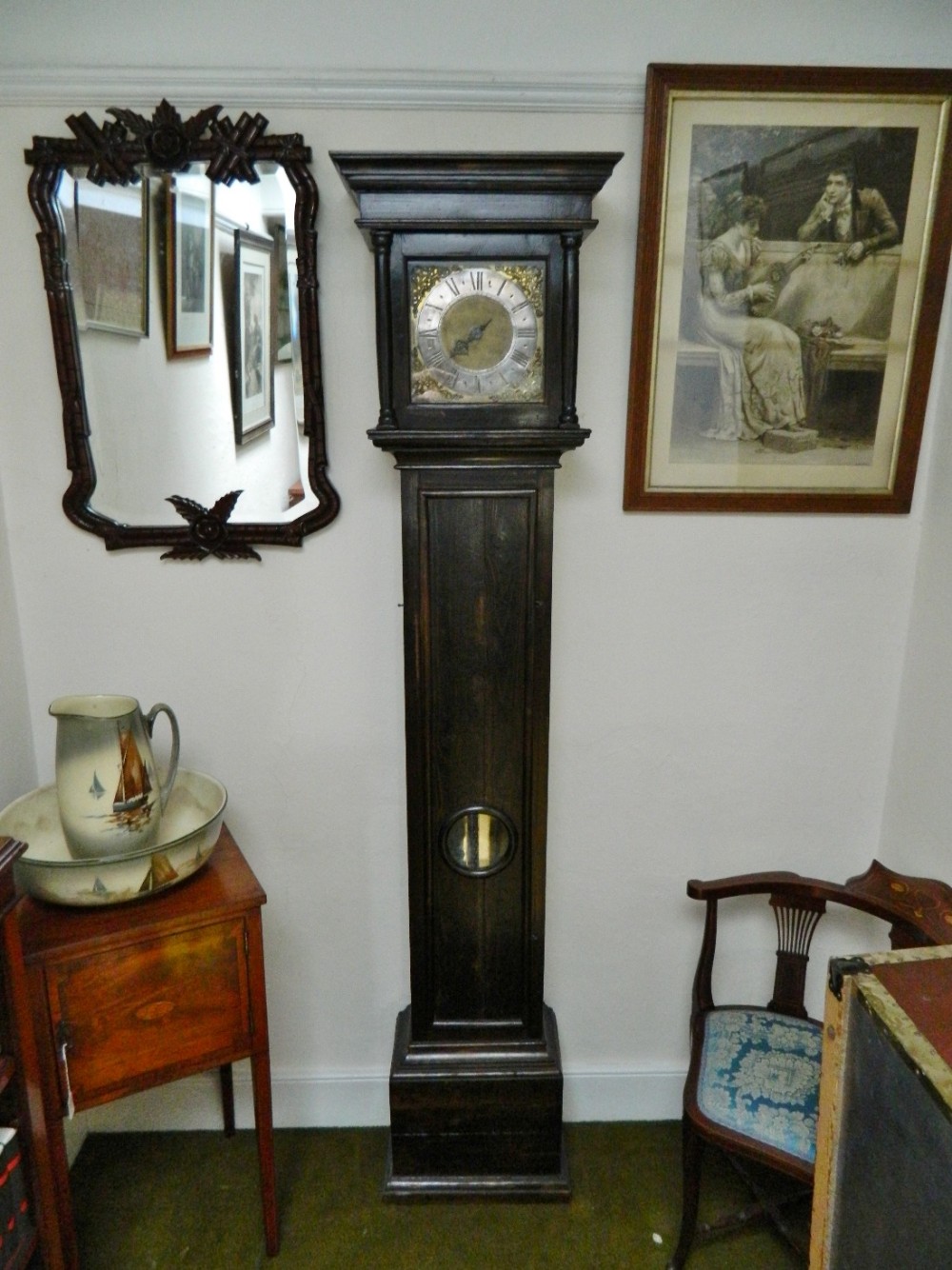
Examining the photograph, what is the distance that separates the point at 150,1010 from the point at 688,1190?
3.44ft

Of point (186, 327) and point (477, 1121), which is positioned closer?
point (186, 327)

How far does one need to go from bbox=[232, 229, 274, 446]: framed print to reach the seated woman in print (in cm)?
81

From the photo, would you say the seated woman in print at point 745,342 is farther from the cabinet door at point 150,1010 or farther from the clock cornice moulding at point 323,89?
the cabinet door at point 150,1010

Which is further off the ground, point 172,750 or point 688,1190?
point 172,750

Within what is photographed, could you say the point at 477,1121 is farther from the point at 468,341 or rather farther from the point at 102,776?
the point at 468,341

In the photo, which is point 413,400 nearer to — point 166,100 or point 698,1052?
point 166,100

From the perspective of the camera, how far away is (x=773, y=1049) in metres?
1.65

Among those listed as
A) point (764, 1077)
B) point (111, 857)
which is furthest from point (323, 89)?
point (764, 1077)

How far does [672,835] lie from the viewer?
188 cm

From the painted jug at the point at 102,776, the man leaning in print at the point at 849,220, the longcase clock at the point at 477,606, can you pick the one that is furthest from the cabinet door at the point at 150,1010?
the man leaning in print at the point at 849,220

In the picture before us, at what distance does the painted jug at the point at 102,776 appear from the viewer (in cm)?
141

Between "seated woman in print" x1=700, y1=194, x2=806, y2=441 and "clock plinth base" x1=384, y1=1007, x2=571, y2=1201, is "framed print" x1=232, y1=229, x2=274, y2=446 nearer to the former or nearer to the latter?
"seated woman in print" x1=700, y1=194, x2=806, y2=441

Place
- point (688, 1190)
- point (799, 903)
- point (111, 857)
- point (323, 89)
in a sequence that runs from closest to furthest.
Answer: point (111, 857), point (323, 89), point (688, 1190), point (799, 903)

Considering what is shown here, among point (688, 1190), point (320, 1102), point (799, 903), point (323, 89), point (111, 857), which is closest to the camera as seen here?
point (111, 857)
